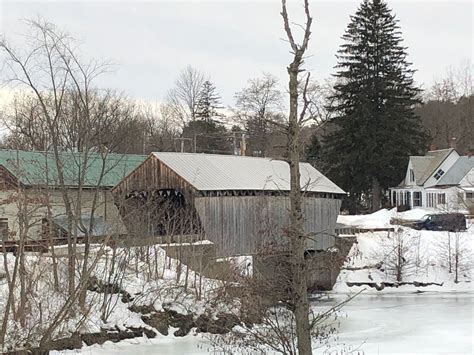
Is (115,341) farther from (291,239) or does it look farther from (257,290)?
(291,239)

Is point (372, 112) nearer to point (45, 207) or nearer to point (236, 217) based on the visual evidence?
point (236, 217)

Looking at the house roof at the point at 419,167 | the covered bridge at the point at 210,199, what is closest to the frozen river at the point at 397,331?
the covered bridge at the point at 210,199

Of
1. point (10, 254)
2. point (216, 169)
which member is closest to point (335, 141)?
point (216, 169)

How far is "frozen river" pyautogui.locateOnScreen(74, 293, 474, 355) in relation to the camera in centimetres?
1698

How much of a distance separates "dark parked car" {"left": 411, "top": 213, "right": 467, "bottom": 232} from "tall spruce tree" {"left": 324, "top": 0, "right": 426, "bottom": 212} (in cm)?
763

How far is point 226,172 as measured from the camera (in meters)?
28.2

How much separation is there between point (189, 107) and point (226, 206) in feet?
102

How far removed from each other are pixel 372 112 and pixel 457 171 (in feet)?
21.0

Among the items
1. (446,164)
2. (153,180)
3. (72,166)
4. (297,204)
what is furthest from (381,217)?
(297,204)

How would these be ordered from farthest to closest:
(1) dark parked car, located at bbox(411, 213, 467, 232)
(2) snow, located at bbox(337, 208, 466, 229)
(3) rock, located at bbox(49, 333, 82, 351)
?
(2) snow, located at bbox(337, 208, 466, 229), (1) dark parked car, located at bbox(411, 213, 467, 232), (3) rock, located at bbox(49, 333, 82, 351)

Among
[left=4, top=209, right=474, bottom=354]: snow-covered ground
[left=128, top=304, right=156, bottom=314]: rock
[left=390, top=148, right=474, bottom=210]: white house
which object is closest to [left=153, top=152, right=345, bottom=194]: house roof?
[left=4, top=209, right=474, bottom=354]: snow-covered ground

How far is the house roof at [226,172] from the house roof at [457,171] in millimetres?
Result: 14378

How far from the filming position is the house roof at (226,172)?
26.7 meters

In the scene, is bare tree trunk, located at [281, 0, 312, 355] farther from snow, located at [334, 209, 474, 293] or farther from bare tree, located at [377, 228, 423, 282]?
bare tree, located at [377, 228, 423, 282]
